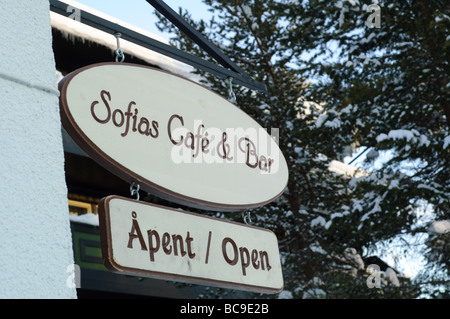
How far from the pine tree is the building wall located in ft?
25.9

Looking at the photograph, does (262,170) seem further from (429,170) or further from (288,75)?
(288,75)

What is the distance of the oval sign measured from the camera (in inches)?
104

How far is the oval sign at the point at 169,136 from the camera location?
104 inches

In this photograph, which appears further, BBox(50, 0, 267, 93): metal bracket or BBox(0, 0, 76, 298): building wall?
BBox(50, 0, 267, 93): metal bracket

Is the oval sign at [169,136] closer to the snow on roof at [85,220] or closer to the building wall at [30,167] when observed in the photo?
the building wall at [30,167]

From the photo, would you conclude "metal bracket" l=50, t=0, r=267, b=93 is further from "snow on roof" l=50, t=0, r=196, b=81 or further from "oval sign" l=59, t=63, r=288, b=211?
"snow on roof" l=50, t=0, r=196, b=81

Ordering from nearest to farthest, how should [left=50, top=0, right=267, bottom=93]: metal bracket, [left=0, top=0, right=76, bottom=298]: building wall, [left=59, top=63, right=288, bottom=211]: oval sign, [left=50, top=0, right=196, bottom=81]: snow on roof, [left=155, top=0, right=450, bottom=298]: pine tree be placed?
[left=0, top=0, right=76, bottom=298]: building wall
[left=59, top=63, right=288, bottom=211]: oval sign
[left=50, top=0, right=267, bottom=93]: metal bracket
[left=155, top=0, right=450, bottom=298]: pine tree
[left=50, top=0, right=196, bottom=81]: snow on roof

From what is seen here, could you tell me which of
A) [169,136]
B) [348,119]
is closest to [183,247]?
[169,136]

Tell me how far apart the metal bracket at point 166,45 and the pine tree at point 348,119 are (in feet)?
20.7

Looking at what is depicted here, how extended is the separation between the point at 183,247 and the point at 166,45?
105cm

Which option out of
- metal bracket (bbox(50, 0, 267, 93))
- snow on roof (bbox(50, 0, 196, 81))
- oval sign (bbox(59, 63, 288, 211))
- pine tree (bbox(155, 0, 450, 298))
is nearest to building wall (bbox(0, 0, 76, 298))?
oval sign (bbox(59, 63, 288, 211))

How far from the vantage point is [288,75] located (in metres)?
13.8

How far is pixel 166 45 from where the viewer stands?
3.25 metres
